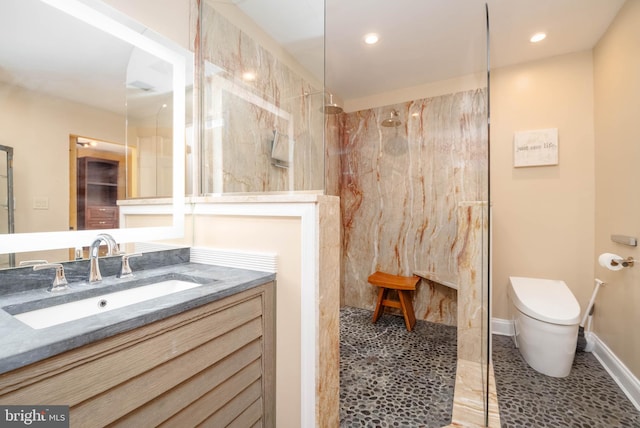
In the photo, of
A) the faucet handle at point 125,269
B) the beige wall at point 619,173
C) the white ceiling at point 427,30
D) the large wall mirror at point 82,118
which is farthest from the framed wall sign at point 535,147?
the faucet handle at point 125,269

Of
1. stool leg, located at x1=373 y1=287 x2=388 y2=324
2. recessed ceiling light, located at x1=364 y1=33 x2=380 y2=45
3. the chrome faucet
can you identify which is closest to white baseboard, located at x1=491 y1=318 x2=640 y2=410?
stool leg, located at x1=373 y1=287 x2=388 y2=324

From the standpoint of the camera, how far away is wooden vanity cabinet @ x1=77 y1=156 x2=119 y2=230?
113 cm

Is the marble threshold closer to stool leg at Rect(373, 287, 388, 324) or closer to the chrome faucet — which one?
stool leg at Rect(373, 287, 388, 324)

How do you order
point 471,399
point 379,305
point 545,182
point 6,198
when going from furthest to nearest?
1. point 379,305
2. point 545,182
3. point 471,399
4. point 6,198

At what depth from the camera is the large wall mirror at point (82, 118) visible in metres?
0.97

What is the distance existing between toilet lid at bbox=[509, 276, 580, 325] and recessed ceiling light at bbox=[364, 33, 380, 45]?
2196 millimetres

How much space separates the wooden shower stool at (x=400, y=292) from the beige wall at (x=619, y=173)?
132cm

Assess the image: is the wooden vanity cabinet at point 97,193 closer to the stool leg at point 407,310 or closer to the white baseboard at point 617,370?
the stool leg at point 407,310

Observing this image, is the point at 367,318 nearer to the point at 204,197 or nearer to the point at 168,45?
the point at 204,197

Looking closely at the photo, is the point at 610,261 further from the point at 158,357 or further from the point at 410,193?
the point at 158,357

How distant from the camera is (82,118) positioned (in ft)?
3.73

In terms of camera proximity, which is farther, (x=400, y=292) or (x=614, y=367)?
(x=400, y=292)

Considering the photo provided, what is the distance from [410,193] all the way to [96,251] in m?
2.53

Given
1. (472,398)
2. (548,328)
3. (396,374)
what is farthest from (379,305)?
(548,328)
